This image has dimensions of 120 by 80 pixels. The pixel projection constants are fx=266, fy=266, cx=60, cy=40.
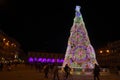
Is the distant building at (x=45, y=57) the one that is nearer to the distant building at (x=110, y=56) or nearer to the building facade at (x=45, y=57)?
the building facade at (x=45, y=57)

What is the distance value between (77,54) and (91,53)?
2239 millimetres

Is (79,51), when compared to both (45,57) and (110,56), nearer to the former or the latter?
(110,56)

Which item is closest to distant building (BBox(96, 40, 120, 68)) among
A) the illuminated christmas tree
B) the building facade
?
the building facade

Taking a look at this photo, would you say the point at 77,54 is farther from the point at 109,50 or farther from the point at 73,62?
the point at 109,50

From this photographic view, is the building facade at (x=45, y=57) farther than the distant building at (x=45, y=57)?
No

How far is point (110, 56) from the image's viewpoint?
101125 mm

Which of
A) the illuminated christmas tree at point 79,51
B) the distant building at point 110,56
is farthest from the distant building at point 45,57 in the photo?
the illuminated christmas tree at point 79,51

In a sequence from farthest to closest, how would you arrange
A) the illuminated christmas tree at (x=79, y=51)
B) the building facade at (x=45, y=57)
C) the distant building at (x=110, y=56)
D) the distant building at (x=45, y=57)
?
the distant building at (x=45, y=57) → the building facade at (x=45, y=57) → the distant building at (x=110, y=56) → the illuminated christmas tree at (x=79, y=51)

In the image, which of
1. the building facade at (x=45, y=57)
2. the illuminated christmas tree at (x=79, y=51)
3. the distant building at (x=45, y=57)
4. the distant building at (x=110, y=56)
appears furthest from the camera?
the distant building at (x=45, y=57)

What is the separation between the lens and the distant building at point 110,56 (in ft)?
303

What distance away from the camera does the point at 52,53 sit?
13462cm

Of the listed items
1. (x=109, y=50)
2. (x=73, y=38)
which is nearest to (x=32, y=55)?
(x=109, y=50)

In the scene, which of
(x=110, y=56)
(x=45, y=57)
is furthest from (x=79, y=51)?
(x=45, y=57)

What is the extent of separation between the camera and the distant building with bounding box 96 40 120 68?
92.2m
